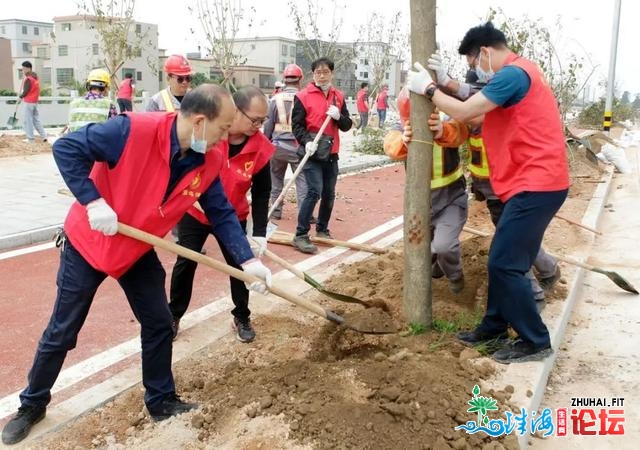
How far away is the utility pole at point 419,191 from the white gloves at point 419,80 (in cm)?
7

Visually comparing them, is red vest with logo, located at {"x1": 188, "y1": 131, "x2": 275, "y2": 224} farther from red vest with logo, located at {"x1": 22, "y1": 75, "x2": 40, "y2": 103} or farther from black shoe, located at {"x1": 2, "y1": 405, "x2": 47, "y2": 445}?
red vest with logo, located at {"x1": 22, "y1": 75, "x2": 40, "y2": 103}

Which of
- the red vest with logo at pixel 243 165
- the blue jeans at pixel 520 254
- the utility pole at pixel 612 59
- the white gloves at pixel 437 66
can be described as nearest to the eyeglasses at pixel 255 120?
the red vest with logo at pixel 243 165

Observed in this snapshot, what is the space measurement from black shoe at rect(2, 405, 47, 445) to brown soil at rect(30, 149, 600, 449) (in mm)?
A: 113

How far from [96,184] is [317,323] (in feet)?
6.72

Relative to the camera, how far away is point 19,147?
43.4 feet

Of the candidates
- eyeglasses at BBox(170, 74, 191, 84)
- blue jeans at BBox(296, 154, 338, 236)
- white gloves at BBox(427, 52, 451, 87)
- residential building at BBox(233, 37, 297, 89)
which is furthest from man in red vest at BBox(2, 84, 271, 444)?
residential building at BBox(233, 37, 297, 89)

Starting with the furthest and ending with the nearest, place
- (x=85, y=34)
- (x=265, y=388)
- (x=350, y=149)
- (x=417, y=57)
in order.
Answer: (x=85, y=34), (x=350, y=149), (x=417, y=57), (x=265, y=388)

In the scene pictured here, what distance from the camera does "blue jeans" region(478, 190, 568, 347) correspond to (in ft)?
10.9

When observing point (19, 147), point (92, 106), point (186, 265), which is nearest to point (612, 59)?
point (19, 147)

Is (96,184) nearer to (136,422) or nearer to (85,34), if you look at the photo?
(136,422)

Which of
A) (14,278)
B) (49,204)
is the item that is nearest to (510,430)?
(14,278)

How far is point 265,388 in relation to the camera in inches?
122

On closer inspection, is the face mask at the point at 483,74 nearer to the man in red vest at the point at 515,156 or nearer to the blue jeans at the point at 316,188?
the man in red vest at the point at 515,156

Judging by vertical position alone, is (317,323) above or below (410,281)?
below
